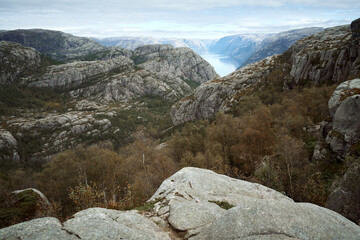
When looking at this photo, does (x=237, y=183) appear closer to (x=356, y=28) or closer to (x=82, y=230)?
(x=82, y=230)

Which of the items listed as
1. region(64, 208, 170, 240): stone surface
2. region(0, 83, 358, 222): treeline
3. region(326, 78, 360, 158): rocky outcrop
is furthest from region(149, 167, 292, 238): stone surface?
region(326, 78, 360, 158): rocky outcrop

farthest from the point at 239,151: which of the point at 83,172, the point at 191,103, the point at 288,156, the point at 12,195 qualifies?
the point at 191,103

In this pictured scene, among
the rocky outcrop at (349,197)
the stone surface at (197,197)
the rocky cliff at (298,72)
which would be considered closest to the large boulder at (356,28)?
the rocky cliff at (298,72)

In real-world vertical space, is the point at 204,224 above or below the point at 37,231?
below

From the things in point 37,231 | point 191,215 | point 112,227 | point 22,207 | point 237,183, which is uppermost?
point 37,231

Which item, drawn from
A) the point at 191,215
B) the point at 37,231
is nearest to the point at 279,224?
the point at 191,215

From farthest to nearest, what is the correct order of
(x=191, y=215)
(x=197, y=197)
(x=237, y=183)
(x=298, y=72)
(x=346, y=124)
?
(x=298, y=72)
(x=346, y=124)
(x=237, y=183)
(x=197, y=197)
(x=191, y=215)

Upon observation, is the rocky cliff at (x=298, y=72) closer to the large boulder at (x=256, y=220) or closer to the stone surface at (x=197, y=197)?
the stone surface at (x=197, y=197)

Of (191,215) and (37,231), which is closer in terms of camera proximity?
(37,231)
